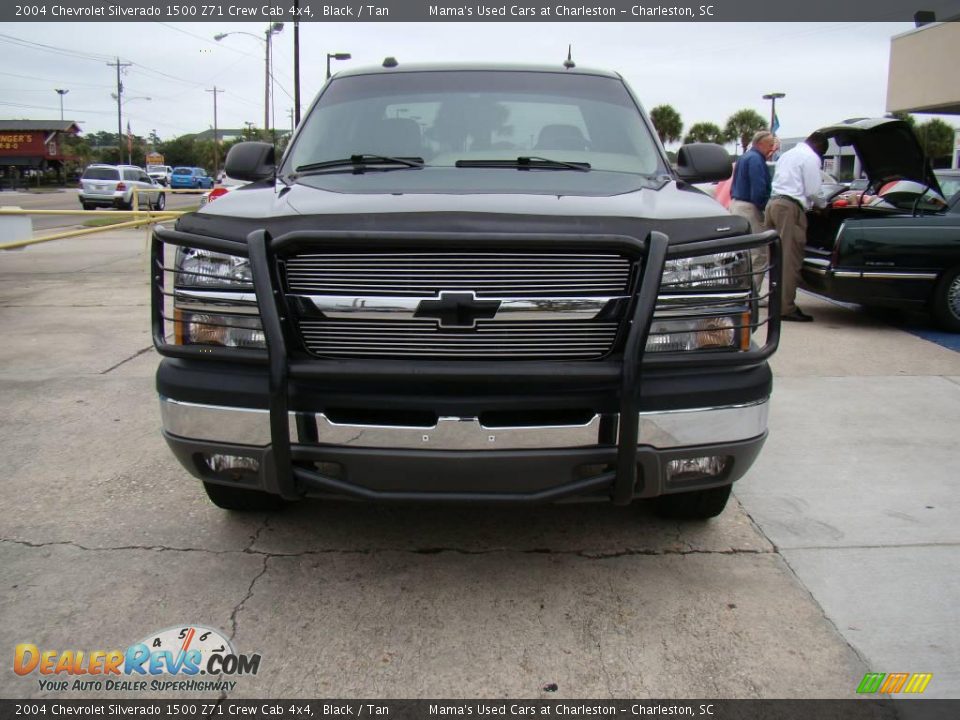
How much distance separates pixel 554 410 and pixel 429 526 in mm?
1170

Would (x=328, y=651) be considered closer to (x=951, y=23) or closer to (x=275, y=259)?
(x=275, y=259)

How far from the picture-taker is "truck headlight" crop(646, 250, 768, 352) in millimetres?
2773

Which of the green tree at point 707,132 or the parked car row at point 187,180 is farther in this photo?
the green tree at point 707,132

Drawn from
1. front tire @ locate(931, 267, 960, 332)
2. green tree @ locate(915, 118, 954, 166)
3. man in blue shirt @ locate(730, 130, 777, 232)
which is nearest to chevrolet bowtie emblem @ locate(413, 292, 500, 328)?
front tire @ locate(931, 267, 960, 332)

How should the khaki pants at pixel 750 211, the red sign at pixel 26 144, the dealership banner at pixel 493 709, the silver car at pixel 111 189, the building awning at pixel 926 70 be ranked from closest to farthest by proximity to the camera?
the dealership banner at pixel 493 709, the khaki pants at pixel 750 211, the building awning at pixel 926 70, the silver car at pixel 111 189, the red sign at pixel 26 144

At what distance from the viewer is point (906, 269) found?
25.1 feet

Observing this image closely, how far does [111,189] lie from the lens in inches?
1234

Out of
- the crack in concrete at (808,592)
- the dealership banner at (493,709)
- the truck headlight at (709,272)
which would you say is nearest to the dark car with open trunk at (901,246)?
the crack in concrete at (808,592)

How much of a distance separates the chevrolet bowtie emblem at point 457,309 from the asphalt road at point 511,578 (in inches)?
40.9

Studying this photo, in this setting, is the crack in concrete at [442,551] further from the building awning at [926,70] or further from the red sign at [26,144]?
the red sign at [26,144]

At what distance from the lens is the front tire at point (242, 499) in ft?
11.5

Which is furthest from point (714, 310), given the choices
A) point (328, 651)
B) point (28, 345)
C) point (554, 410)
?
point (28, 345)

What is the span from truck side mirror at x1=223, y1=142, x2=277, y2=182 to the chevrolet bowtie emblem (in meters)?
1.74

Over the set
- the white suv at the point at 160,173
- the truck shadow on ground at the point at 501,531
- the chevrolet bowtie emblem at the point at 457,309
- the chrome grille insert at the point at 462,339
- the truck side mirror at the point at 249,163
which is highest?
the white suv at the point at 160,173
